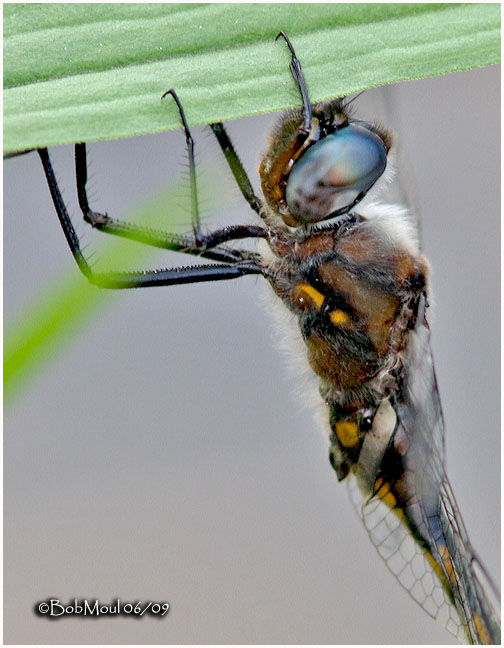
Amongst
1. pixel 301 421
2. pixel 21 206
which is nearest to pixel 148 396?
pixel 301 421

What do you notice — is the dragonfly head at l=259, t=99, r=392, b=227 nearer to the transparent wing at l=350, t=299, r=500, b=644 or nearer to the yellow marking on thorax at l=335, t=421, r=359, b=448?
the transparent wing at l=350, t=299, r=500, b=644

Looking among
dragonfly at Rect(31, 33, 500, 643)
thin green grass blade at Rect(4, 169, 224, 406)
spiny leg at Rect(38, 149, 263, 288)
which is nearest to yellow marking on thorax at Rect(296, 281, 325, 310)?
dragonfly at Rect(31, 33, 500, 643)

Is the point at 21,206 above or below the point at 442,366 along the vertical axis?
above

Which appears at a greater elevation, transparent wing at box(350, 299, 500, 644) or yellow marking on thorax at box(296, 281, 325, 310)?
yellow marking on thorax at box(296, 281, 325, 310)

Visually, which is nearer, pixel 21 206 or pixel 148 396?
pixel 21 206

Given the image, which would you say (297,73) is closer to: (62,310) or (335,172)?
(335,172)

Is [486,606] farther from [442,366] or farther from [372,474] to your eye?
[442,366]

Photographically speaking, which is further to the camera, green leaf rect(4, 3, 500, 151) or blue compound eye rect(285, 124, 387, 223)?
blue compound eye rect(285, 124, 387, 223)
